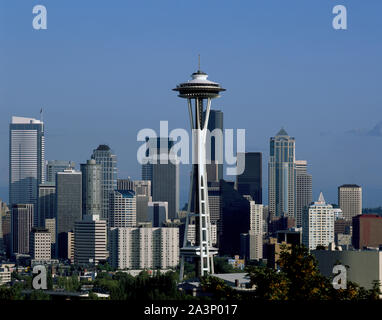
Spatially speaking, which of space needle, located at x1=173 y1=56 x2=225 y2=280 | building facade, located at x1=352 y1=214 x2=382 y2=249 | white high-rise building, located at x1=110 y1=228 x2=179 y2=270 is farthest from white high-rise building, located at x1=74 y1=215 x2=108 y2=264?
space needle, located at x1=173 y1=56 x2=225 y2=280

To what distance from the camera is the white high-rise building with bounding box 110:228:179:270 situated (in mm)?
176625

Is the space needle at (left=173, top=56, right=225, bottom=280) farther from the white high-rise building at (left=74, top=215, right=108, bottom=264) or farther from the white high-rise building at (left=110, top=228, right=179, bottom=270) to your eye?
the white high-rise building at (left=74, top=215, right=108, bottom=264)

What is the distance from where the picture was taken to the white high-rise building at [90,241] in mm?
187625

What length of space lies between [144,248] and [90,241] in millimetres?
15423

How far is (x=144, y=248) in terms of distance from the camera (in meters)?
179

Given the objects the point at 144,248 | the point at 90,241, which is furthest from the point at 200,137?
the point at 90,241

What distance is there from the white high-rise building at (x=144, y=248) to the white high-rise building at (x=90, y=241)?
662 centimetres

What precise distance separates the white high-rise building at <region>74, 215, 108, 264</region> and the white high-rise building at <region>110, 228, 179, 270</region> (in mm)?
6621

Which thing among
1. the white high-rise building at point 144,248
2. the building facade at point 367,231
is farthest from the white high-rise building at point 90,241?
the building facade at point 367,231

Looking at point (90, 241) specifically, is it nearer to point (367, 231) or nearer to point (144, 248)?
point (144, 248)

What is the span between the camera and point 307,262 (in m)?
31.4

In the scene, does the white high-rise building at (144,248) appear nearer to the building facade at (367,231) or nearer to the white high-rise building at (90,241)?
the white high-rise building at (90,241)
